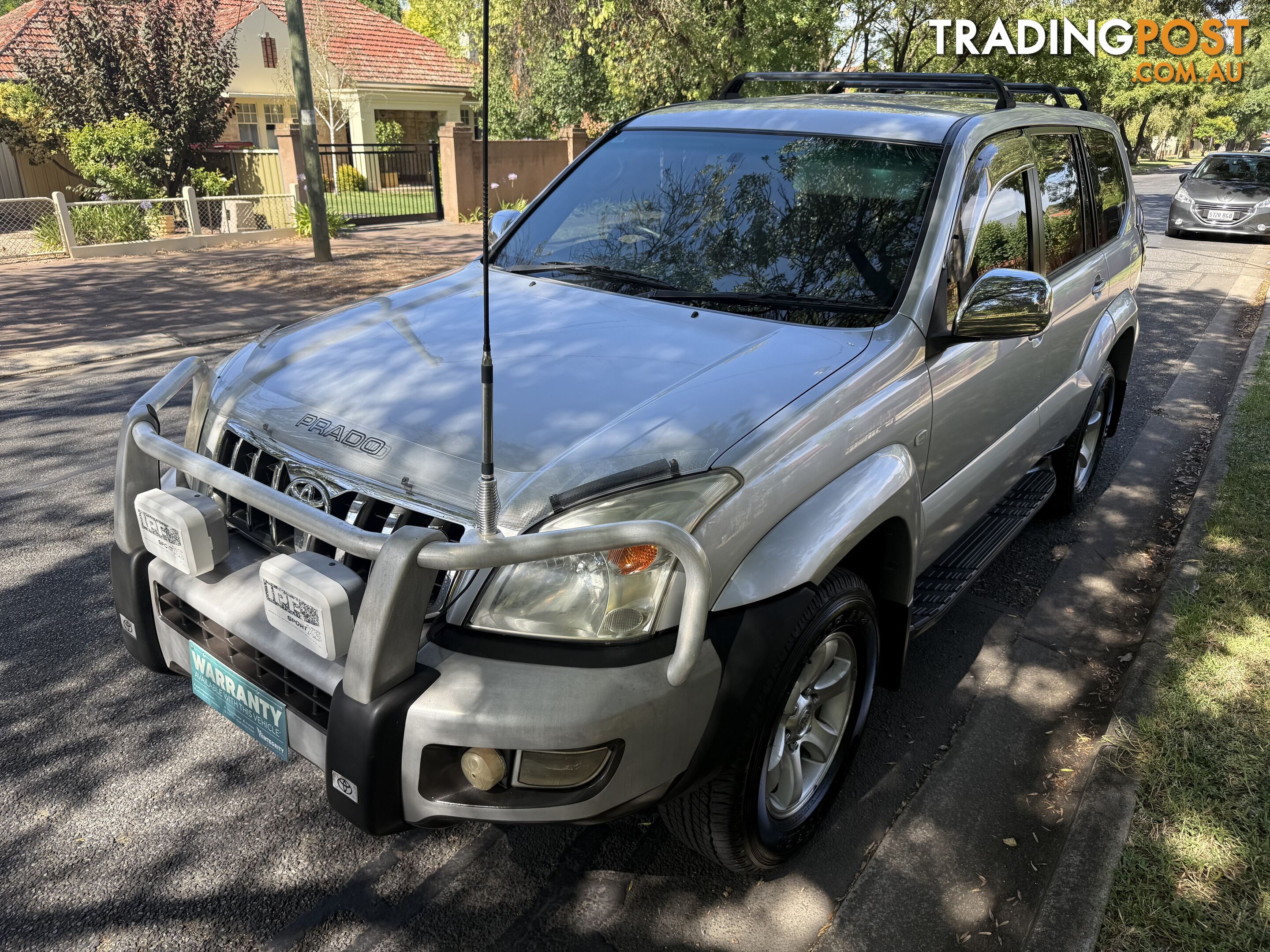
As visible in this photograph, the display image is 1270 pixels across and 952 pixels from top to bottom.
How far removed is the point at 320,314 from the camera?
3543 millimetres

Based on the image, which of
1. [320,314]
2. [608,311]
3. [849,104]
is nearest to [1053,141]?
[849,104]

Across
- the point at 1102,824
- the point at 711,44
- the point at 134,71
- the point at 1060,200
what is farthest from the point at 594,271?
the point at 134,71

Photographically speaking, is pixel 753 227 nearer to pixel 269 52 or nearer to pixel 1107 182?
pixel 1107 182

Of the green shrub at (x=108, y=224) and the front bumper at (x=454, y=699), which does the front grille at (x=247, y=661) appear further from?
the green shrub at (x=108, y=224)

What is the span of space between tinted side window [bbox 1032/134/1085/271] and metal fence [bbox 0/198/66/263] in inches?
576

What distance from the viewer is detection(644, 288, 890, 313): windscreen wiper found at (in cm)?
305

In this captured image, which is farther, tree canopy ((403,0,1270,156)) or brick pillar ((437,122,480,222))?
brick pillar ((437,122,480,222))

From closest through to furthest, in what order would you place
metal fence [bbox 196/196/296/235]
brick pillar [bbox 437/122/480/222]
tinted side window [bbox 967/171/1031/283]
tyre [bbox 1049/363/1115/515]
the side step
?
the side step < tinted side window [bbox 967/171/1031/283] < tyre [bbox 1049/363/1115/515] < metal fence [bbox 196/196/296/235] < brick pillar [bbox 437/122/480/222]

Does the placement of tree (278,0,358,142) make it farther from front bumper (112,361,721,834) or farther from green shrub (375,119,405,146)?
front bumper (112,361,721,834)

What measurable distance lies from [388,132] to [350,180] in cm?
1006

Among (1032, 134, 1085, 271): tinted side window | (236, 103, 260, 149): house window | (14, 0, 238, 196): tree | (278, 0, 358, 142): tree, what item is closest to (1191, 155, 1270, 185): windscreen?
(1032, 134, 1085, 271): tinted side window

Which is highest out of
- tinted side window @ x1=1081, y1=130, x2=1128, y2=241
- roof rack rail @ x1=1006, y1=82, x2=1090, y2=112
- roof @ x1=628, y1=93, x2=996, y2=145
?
roof rack rail @ x1=1006, y1=82, x2=1090, y2=112

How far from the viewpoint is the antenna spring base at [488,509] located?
2045 millimetres

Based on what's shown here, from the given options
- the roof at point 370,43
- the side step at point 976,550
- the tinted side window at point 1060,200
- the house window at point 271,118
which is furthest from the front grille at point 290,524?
the house window at point 271,118
